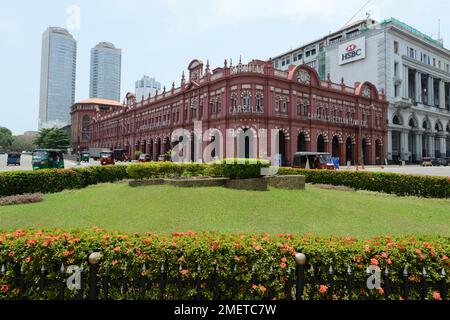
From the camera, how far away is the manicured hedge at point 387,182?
45.1 ft

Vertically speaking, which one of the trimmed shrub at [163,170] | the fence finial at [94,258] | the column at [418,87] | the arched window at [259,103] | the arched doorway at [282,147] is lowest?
the fence finial at [94,258]

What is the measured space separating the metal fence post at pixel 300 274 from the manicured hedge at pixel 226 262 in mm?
146

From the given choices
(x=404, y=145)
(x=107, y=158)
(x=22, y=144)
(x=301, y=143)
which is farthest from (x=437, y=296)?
(x=22, y=144)

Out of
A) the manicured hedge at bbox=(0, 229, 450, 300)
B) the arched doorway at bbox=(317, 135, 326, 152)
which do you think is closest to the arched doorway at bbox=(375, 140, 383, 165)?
the arched doorway at bbox=(317, 135, 326, 152)

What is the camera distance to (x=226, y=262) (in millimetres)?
3510

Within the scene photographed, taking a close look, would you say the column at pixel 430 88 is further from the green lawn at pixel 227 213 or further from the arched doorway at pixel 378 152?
the green lawn at pixel 227 213

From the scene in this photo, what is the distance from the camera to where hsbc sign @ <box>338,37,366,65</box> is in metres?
52.4

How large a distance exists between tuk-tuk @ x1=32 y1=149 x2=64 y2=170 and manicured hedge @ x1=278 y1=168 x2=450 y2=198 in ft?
62.8

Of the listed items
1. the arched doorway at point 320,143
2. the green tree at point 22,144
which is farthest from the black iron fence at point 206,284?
the green tree at point 22,144

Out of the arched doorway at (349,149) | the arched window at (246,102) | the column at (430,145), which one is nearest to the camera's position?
the arched window at (246,102)

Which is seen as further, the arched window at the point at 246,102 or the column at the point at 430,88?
the column at the point at 430,88

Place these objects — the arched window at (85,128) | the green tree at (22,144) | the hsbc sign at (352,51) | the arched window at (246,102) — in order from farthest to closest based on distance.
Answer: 1. the green tree at (22,144)
2. the arched window at (85,128)
3. the hsbc sign at (352,51)
4. the arched window at (246,102)
